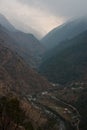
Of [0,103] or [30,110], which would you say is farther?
[30,110]

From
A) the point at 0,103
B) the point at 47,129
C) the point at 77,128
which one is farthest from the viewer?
the point at 77,128

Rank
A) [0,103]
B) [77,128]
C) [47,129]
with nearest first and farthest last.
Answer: [0,103] → [47,129] → [77,128]

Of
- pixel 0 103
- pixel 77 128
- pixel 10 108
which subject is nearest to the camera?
pixel 10 108

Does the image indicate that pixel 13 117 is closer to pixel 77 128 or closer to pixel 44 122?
pixel 44 122

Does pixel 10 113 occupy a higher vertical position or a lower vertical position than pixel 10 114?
higher

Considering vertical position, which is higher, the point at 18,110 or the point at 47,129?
the point at 18,110

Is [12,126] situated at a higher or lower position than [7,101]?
lower

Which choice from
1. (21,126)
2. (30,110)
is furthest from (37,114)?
(21,126)

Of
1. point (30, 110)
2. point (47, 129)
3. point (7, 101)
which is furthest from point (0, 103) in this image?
point (30, 110)

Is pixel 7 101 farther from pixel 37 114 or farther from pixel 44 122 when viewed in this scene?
pixel 37 114
